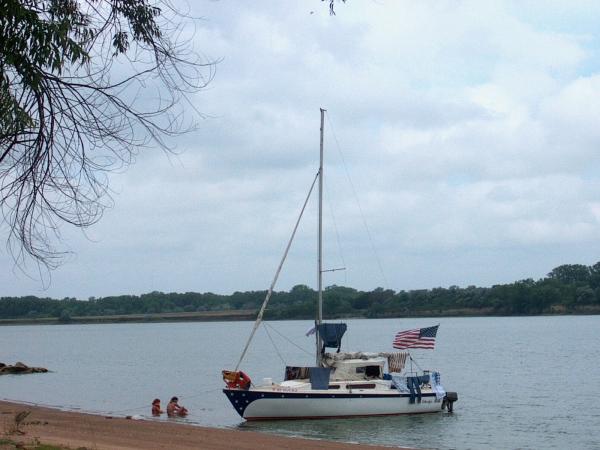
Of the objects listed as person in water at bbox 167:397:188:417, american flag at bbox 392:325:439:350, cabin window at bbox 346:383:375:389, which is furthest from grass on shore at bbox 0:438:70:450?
person in water at bbox 167:397:188:417

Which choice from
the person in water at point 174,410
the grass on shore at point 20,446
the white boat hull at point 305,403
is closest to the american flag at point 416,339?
the white boat hull at point 305,403

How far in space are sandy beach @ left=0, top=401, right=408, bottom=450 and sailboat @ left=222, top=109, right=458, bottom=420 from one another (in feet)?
7.47

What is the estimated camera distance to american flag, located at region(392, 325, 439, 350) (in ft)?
103

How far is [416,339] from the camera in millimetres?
31609

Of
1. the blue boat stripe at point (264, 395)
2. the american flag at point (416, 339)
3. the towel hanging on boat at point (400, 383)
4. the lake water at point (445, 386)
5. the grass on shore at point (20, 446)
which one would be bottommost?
the lake water at point (445, 386)

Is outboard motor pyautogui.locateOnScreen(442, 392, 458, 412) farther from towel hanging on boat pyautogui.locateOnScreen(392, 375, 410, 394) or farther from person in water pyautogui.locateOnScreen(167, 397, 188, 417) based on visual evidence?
person in water pyautogui.locateOnScreen(167, 397, 188, 417)

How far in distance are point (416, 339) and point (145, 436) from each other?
11389mm

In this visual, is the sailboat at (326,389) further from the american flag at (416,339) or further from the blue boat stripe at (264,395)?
the american flag at (416,339)

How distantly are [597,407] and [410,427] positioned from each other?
40.6 feet

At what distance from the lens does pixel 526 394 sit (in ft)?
146

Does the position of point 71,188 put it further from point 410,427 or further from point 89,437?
point 410,427

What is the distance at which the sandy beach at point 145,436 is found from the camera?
2202 cm

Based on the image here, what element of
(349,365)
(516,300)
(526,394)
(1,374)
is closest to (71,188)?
(349,365)

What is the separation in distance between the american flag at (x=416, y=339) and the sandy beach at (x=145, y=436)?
6.63m
